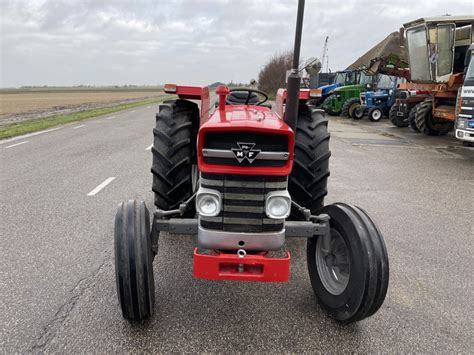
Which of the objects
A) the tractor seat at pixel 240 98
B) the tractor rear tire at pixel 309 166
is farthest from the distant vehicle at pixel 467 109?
the tractor rear tire at pixel 309 166

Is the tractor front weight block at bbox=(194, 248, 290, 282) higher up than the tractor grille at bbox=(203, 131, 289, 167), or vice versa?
the tractor grille at bbox=(203, 131, 289, 167)

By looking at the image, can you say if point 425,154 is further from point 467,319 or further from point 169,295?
point 169,295

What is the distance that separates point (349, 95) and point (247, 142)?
728 inches

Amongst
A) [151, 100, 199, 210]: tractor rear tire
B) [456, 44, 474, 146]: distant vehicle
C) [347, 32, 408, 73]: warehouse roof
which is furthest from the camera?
[347, 32, 408, 73]: warehouse roof

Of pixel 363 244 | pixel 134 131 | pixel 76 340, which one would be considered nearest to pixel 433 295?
pixel 363 244

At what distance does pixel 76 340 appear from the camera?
2.34 meters

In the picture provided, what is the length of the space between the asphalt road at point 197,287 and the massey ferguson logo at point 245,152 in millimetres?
1109

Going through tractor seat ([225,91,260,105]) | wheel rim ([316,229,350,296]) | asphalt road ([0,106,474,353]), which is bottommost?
asphalt road ([0,106,474,353])

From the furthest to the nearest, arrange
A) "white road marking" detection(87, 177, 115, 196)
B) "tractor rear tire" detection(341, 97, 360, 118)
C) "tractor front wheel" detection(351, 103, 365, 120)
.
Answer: "tractor rear tire" detection(341, 97, 360, 118)
"tractor front wheel" detection(351, 103, 365, 120)
"white road marking" detection(87, 177, 115, 196)

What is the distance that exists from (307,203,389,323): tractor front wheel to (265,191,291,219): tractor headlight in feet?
1.51

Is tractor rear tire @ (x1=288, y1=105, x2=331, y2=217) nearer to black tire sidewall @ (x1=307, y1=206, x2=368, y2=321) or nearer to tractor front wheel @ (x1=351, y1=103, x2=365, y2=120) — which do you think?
black tire sidewall @ (x1=307, y1=206, x2=368, y2=321)

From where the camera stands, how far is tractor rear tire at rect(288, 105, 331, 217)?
3.38 m

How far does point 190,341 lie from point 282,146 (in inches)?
51.7

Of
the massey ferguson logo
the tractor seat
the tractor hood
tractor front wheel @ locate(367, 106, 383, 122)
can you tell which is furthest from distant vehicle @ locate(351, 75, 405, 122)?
the massey ferguson logo
